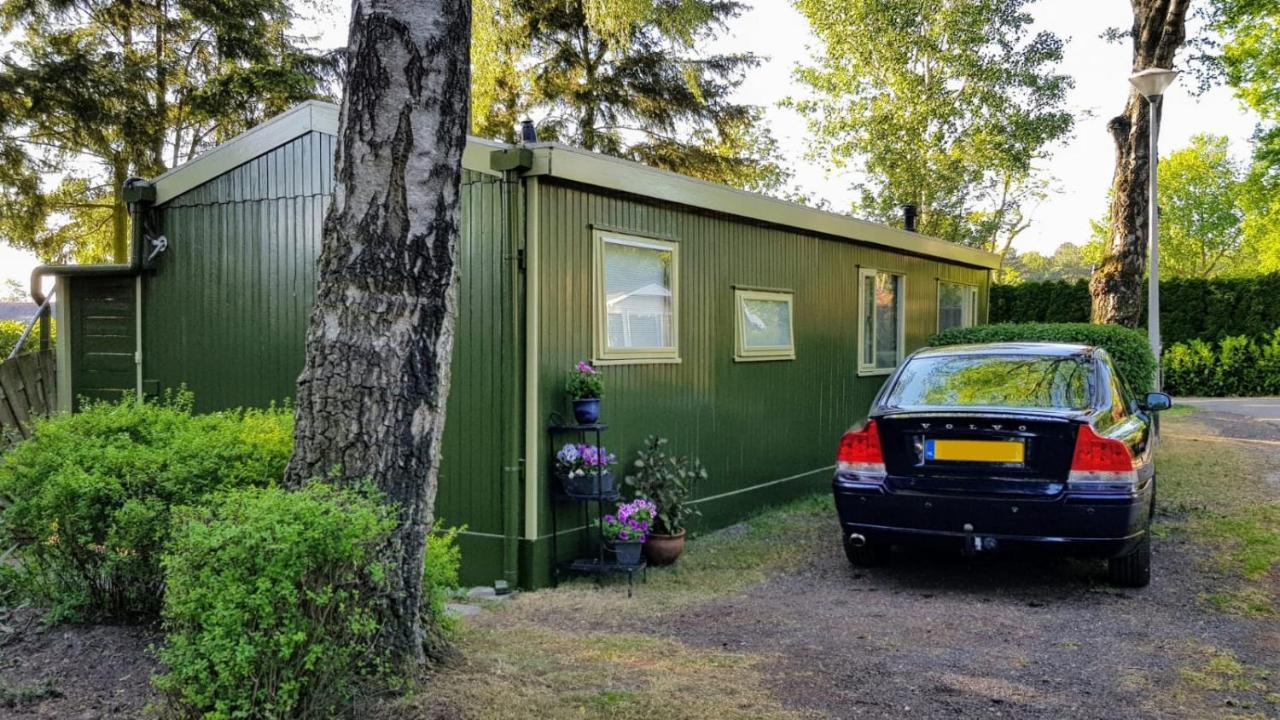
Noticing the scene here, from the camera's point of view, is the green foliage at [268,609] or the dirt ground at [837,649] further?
the dirt ground at [837,649]

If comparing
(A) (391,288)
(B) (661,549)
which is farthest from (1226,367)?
(A) (391,288)

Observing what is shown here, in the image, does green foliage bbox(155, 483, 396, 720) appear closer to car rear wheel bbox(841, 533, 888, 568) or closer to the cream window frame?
car rear wheel bbox(841, 533, 888, 568)

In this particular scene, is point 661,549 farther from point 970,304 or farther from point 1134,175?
point 1134,175

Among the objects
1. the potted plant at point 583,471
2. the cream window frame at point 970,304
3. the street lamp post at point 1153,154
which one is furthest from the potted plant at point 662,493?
the street lamp post at point 1153,154

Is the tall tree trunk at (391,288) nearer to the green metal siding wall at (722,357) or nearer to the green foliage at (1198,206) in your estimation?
the green metal siding wall at (722,357)

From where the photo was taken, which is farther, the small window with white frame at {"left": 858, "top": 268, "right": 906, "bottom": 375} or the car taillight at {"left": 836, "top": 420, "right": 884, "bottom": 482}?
the small window with white frame at {"left": 858, "top": 268, "right": 906, "bottom": 375}

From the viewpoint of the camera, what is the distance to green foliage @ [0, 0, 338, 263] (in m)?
14.8

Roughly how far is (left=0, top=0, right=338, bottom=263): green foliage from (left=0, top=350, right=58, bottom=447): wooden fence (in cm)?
867

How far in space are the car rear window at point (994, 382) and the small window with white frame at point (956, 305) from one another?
6342mm

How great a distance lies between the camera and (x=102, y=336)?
776 cm

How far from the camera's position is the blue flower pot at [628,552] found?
5.76 metres

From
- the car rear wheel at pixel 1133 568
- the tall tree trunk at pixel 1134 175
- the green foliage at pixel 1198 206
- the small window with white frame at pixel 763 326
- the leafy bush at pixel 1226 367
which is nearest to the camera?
the car rear wheel at pixel 1133 568

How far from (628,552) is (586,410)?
0.93 meters

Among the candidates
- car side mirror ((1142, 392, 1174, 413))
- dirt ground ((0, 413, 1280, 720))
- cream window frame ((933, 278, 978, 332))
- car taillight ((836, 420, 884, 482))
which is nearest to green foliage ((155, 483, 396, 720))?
dirt ground ((0, 413, 1280, 720))
